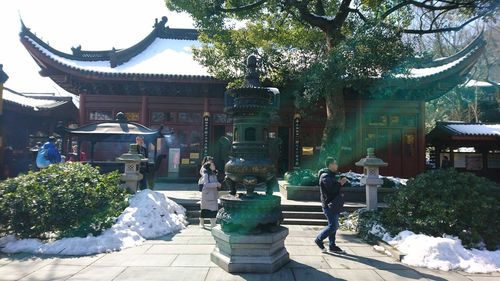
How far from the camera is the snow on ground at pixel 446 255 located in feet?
15.9

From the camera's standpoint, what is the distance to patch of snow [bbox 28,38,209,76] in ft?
43.7

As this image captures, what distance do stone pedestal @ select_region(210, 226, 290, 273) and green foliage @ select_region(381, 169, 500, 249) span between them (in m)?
2.88

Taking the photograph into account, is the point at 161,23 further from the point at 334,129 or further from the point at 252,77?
the point at 252,77

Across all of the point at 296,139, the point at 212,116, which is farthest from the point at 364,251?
the point at 212,116

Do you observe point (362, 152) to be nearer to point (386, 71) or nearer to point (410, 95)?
point (410, 95)

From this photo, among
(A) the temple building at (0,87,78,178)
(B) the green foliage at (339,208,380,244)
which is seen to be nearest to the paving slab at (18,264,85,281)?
(B) the green foliage at (339,208,380,244)

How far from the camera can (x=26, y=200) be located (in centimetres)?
584

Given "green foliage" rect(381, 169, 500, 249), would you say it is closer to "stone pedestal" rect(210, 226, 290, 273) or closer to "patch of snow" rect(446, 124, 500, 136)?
"stone pedestal" rect(210, 226, 290, 273)

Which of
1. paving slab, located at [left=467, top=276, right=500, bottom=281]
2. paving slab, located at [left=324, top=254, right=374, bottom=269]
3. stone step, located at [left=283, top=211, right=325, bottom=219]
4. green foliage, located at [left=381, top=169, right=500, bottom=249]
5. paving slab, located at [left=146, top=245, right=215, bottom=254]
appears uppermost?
green foliage, located at [left=381, top=169, right=500, bottom=249]

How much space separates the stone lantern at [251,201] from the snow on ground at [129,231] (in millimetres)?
1975

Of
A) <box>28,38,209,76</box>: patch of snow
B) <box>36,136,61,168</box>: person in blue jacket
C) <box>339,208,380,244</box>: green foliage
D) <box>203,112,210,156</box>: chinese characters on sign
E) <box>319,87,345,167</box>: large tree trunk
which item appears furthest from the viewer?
<box>203,112,210,156</box>: chinese characters on sign

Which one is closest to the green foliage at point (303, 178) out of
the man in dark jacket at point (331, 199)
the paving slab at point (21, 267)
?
the man in dark jacket at point (331, 199)

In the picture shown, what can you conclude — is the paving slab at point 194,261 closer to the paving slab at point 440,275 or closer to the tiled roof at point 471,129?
the paving slab at point 440,275

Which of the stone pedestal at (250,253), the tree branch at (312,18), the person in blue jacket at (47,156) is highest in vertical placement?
the tree branch at (312,18)
